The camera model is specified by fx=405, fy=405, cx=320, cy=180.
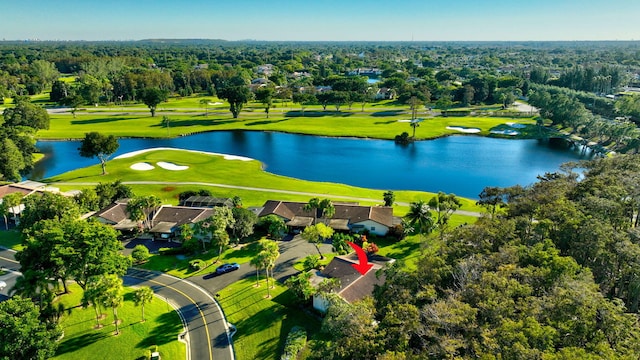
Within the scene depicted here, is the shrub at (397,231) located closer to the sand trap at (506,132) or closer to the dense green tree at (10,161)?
the dense green tree at (10,161)

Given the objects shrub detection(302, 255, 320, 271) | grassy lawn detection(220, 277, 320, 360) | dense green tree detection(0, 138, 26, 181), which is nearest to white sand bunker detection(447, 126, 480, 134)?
shrub detection(302, 255, 320, 271)

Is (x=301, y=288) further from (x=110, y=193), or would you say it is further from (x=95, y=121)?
(x=95, y=121)

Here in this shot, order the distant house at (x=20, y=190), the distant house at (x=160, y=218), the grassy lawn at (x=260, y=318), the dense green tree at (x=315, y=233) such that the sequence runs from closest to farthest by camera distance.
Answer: the grassy lawn at (x=260, y=318) < the dense green tree at (x=315, y=233) < the distant house at (x=160, y=218) < the distant house at (x=20, y=190)

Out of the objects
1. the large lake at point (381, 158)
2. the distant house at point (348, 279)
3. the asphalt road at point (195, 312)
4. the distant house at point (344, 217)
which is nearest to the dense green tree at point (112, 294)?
the asphalt road at point (195, 312)

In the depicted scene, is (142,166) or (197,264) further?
(142,166)

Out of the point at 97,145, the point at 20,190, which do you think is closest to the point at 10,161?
the point at 97,145
